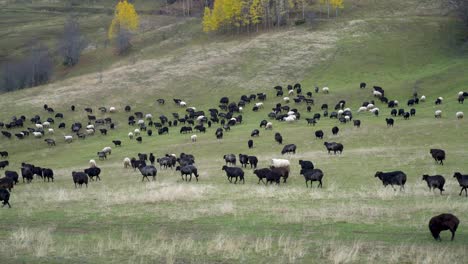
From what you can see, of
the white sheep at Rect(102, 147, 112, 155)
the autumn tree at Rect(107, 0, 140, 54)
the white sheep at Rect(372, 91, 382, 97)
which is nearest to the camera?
the white sheep at Rect(102, 147, 112, 155)

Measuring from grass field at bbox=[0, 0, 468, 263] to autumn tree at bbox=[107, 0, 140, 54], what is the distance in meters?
6.20

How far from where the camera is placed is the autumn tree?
369ft

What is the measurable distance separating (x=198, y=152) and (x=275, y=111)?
19.5 metres

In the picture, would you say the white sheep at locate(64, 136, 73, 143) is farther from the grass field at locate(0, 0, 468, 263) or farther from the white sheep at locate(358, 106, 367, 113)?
the white sheep at locate(358, 106, 367, 113)

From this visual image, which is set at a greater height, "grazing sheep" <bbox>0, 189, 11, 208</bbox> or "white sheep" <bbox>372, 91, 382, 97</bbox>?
"white sheep" <bbox>372, 91, 382, 97</bbox>

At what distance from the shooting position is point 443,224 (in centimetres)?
1569

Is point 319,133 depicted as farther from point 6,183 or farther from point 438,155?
point 6,183

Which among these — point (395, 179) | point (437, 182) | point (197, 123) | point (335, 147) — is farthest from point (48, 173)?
point (197, 123)

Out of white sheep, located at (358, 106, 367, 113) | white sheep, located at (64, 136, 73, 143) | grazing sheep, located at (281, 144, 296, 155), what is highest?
white sheep, located at (358, 106, 367, 113)

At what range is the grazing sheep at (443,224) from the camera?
15.6 metres

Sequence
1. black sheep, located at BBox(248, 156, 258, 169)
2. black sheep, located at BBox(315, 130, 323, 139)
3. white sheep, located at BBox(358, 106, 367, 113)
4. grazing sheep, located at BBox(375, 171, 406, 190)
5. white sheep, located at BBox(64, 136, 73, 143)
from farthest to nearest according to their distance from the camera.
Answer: white sheep, located at BBox(64, 136, 73, 143)
white sheep, located at BBox(358, 106, 367, 113)
black sheep, located at BBox(315, 130, 323, 139)
black sheep, located at BBox(248, 156, 258, 169)
grazing sheep, located at BBox(375, 171, 406, 190)

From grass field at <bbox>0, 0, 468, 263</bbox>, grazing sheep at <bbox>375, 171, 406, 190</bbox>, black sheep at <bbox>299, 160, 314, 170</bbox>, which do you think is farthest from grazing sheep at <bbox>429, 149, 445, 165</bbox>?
black sheep at <bbox>299, 160, 314, 170</bbox>

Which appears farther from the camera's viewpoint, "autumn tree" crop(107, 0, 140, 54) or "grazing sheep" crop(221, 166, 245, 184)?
"autumn tree" crop(107, 0, 140, 54)

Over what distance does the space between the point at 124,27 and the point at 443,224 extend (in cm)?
10901
